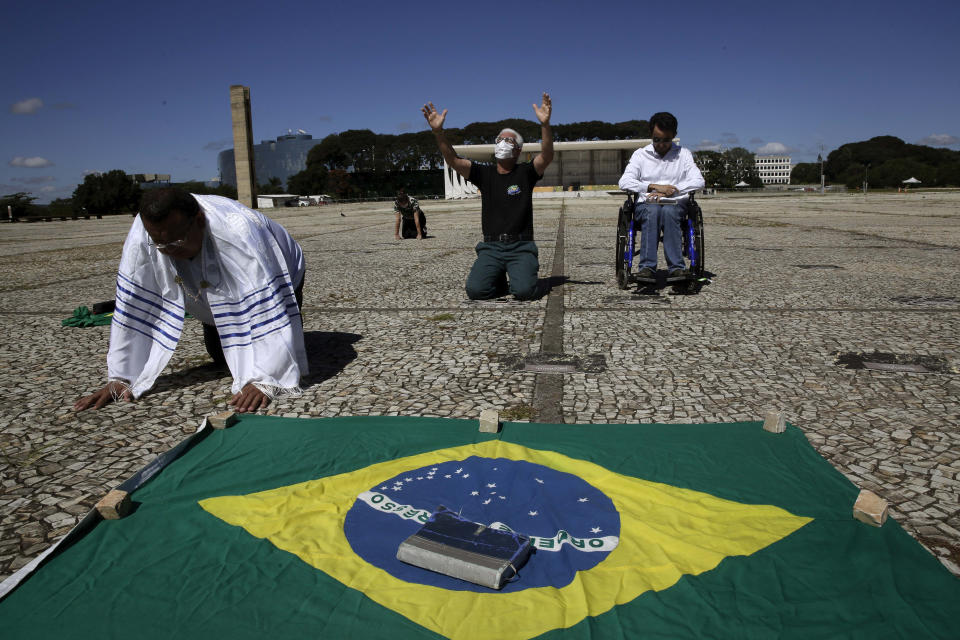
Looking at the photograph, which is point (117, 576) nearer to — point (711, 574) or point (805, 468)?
point (711, 574)

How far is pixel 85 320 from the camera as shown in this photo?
5.06m

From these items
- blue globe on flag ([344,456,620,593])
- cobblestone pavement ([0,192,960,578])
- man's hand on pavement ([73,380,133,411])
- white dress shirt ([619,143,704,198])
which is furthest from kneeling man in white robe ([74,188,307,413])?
white dress shirt ([619,143,704,198])

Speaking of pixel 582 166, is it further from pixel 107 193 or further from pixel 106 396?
pixel 106 396

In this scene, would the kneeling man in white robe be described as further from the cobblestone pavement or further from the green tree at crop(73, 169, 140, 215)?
the green tree at crop(73, 169, 140, 215)

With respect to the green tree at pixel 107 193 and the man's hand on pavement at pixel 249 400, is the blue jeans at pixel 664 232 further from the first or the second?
the green tree at pixel 107 193

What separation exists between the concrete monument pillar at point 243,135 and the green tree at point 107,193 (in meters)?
21.9

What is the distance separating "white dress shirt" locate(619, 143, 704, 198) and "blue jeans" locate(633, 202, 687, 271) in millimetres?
168

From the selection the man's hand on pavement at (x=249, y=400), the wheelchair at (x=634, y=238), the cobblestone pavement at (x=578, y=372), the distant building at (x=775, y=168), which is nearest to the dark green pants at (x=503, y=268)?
the cobblestone pavement at (x=578, y=372)

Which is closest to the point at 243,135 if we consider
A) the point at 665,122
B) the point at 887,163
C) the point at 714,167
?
the point at 665,122

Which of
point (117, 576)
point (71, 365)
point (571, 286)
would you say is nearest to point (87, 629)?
point (117, 576)

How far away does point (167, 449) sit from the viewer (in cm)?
261

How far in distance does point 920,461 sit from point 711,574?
46.2 inches

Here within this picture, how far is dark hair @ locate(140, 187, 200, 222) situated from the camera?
2.81m

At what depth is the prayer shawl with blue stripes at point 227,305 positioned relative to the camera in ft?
10.2
